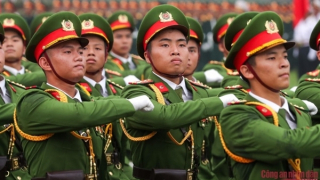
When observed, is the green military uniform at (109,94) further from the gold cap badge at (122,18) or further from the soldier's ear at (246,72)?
the gold cap badge at (122,18)

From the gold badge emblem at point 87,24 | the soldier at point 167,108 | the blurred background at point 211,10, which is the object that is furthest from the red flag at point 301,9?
the soldier at point 167,108

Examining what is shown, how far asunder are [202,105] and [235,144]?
85 centimetres

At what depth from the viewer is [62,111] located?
691 centimetres

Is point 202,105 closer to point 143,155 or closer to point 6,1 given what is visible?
point 143,155

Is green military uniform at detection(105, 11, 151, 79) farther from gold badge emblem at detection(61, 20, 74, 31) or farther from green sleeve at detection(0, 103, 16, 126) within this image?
gold badge emblem at detection(61, 20, 74, 31)

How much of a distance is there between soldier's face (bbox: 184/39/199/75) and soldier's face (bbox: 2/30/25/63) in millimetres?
2381

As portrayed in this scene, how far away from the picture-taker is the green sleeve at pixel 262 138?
20.8 ft

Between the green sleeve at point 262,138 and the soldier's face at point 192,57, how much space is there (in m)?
3.85

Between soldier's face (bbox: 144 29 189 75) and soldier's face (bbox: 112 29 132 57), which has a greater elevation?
soldier's face (bbox: 144 29 189 75)

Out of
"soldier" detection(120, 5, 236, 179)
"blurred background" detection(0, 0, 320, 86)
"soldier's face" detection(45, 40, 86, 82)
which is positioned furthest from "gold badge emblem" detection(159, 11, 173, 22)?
"blurred background" detection(0, 0, 320, 86)

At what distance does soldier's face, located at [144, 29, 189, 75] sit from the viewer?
26.5 ft

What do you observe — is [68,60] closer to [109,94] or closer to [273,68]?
[273,68]

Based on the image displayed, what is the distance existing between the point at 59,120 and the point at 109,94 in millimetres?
2914

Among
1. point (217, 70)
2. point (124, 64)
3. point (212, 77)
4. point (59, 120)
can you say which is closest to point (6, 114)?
point (59, 120)
